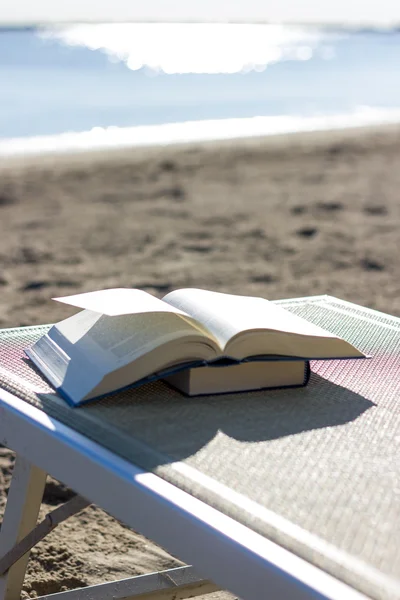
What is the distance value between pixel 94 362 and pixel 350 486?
1.33 ft

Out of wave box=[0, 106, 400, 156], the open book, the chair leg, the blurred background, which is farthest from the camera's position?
wave box=[0, 106, 400, 156]

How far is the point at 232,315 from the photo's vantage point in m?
1.31

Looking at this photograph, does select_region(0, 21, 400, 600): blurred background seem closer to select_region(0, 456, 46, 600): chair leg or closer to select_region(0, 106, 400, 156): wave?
select_region(0, 106, 400, 156): wave

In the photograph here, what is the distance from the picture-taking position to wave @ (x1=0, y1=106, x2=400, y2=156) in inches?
283

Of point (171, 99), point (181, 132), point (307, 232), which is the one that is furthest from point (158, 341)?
point (171, 99)

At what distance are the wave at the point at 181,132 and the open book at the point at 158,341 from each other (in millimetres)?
5572

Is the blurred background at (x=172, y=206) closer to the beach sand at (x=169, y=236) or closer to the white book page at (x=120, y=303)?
the beach sand at (x=169, y=236)

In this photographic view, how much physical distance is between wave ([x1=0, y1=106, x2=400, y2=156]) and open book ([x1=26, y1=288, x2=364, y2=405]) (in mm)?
5572

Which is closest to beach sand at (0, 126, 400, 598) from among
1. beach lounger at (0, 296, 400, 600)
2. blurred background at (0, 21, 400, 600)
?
blurred background at (0, 21, 400, 600)

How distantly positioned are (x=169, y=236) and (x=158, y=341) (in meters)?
3.25

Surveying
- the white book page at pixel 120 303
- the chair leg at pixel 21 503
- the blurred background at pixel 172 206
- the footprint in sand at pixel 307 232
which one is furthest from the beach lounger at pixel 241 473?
the footprint in sand at pixel 307 232

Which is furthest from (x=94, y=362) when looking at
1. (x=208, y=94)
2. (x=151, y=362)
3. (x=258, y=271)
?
(x=208, y=94)

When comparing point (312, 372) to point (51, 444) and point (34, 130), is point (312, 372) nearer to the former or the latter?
point (51, 444)

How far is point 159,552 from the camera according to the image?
5.88 feet
